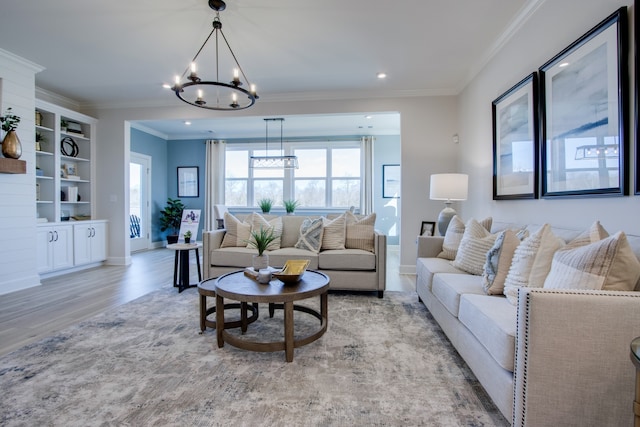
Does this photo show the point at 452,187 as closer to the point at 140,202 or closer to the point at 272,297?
the point at 272,297

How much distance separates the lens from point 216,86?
417 cm

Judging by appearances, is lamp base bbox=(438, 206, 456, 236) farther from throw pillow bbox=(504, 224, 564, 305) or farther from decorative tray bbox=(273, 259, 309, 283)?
decorative tray bbox=(273, 259, 309, 283)

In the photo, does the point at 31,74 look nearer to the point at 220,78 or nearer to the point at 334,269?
the point at 220,78

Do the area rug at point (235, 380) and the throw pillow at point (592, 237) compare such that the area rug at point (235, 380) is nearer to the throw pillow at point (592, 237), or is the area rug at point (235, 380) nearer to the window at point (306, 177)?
the throw pillow at point (592, 237)

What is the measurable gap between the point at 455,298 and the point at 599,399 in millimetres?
877

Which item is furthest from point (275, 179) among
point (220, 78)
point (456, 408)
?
point (456, 408)

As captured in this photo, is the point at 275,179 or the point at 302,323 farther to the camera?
the point at 275,179

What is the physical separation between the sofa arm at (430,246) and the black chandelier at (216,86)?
2.27 m

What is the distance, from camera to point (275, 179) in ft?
25.1

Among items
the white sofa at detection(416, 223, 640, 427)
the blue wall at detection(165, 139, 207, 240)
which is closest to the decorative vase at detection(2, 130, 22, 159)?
the blue wall at detection(165, 139, 207, 240)

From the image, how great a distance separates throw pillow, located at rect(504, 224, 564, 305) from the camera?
5.49ft

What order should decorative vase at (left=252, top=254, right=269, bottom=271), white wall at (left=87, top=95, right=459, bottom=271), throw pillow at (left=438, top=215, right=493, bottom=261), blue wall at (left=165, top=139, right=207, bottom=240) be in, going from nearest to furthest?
decorative vase at (left=252, top=254, right=269, bottom=271), throw pillow at (left=438, top=215, right=493, bottom=261), white wall at (left=87, top=95, right=459, bottom=271), blue wall at (left=165, top=139, right=207, bottom=240)

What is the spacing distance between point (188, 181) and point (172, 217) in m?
0.99

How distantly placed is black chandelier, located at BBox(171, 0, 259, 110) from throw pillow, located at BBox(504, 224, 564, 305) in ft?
7.92
